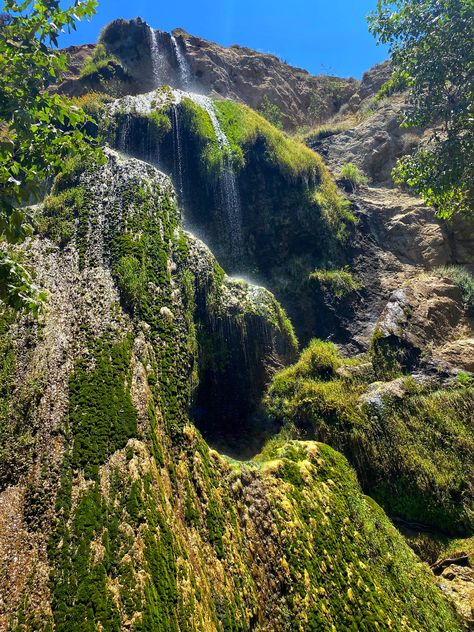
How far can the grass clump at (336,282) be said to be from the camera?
52.1ft

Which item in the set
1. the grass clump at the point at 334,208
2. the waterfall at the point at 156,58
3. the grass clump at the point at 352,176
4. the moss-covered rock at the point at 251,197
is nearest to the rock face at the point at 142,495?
the moss-covered rock at the point at 251,197

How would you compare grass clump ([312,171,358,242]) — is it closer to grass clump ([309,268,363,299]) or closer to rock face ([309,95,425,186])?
grass clump ([309,268,363,299])

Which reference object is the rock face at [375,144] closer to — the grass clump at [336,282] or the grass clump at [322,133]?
the grass clump at [322,133]

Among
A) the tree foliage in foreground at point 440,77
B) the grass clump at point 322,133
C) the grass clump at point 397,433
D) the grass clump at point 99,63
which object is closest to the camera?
the grass clump at point 397,433

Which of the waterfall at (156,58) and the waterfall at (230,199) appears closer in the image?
the waterfall at (230,199)

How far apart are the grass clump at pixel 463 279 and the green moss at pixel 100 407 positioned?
11.4 meters

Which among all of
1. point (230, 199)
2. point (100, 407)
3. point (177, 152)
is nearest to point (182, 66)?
point (177, 152)

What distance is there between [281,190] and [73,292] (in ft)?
37.7

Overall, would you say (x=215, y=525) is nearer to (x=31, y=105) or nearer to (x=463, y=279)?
(x=31, y=105)

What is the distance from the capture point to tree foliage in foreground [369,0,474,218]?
412 inches

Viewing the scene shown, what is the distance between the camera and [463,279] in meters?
15.0

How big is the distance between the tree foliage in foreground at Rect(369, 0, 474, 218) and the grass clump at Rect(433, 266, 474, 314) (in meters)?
3.81

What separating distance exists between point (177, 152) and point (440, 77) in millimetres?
9105

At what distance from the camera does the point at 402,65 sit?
11.9 metres
